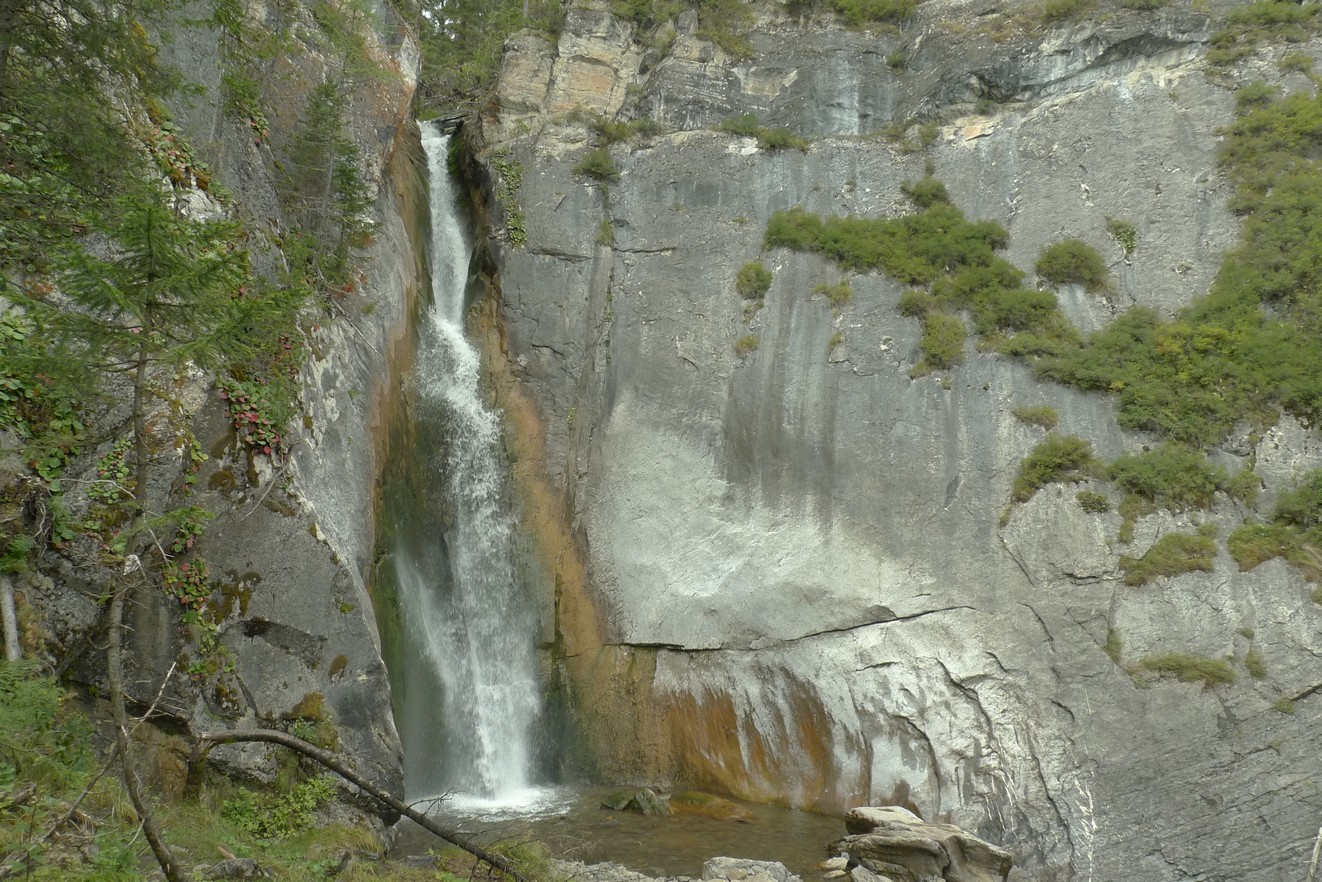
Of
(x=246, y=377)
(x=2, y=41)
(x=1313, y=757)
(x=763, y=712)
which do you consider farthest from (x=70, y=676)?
(x=1313, y=757)

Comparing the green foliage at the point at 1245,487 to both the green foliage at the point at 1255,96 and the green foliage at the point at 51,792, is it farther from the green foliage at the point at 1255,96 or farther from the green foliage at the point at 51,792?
the green foliage at the point at 51,792

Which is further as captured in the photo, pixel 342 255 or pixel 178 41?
pixel 342 255

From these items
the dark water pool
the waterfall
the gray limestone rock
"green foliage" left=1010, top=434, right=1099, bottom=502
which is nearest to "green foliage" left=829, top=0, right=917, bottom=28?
the waterfall

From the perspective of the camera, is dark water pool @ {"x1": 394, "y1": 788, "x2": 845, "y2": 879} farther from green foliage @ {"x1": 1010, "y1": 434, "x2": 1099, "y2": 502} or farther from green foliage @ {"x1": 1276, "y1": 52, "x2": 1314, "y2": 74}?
green foliage @ {"x1": 1276, "y1": 52, "x2": 1314, "y2": 74}

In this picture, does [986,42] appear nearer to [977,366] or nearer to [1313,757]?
[977,366]

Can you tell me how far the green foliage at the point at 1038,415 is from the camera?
15.4 meters

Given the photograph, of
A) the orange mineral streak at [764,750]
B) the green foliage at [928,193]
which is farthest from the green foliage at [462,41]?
the orange mineral streak at [764,750]

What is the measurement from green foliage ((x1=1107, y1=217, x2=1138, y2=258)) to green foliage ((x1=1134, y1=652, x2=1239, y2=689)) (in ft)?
29.5

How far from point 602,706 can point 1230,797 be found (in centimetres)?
959

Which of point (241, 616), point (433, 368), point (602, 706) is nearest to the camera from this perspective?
point (241, 616)

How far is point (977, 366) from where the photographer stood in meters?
16.5

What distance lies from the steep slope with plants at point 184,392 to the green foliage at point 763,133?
9.70 meters

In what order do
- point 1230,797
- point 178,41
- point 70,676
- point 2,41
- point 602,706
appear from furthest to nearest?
point 602,706, point 178,41, point 1230,797, point 70,676, point 2,41

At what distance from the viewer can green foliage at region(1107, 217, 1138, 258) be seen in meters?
17.5
